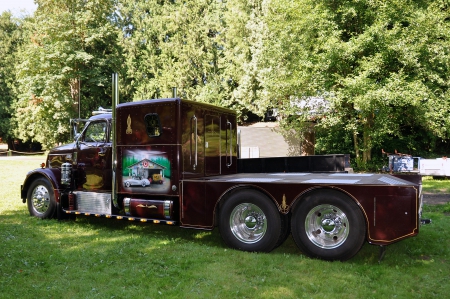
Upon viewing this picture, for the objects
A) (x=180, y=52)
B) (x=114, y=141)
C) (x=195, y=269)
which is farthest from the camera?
(x=180, y=52)

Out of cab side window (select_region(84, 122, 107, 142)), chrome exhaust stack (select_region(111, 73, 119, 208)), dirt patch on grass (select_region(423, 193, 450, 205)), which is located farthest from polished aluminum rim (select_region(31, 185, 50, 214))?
dirt patch on grass (select_region(423, 193, 450, 205))

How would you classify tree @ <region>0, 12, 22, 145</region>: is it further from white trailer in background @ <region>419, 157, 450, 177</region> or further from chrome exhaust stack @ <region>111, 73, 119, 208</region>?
chrome exhaust stack @ <region>111, 73, 119, 208</region>

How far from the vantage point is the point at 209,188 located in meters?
7.00

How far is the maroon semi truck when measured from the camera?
5.84 m

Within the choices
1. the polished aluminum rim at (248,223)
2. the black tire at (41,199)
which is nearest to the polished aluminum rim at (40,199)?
the black tire at (41,199)

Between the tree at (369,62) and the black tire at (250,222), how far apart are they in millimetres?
12973

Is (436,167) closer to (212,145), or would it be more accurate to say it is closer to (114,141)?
(212,145)

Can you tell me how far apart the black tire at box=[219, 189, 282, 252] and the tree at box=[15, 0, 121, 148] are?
Result: 34376mm

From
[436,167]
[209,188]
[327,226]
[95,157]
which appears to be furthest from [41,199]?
[436,167]

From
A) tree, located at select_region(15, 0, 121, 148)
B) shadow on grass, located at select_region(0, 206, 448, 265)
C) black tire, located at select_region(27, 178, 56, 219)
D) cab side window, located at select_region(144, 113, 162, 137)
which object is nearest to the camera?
shadow on grass, located at select_region(0, 206, 448, 265)

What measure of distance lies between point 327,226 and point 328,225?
24mm

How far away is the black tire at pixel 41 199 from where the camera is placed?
31.0 feet

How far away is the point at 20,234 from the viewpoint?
319 inches

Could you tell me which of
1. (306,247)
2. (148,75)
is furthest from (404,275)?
Answer: (148,75)
